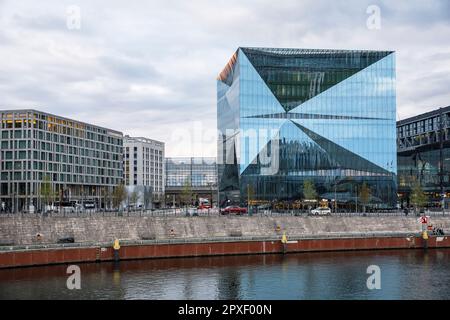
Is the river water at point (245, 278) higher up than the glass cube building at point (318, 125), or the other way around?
the glass cube building at point (318, 125)

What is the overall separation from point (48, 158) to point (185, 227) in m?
83.4

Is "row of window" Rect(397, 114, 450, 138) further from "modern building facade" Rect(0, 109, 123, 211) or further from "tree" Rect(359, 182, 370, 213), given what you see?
"modern building facade" Rect(0, 109, 123, 211)

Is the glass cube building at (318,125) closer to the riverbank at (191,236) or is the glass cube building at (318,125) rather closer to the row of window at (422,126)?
the row of window at (422,126)

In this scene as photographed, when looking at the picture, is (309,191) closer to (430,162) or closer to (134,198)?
(430,162)

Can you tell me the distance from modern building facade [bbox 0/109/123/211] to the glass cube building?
46.8 m

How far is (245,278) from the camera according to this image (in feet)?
184

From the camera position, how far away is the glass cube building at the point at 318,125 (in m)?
122

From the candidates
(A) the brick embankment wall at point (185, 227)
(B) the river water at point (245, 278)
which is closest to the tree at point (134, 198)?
(A) the brick embankment wall at point (185, 227)

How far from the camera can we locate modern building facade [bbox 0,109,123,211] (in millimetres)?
145000

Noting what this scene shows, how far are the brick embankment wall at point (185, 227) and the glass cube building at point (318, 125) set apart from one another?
119 ft

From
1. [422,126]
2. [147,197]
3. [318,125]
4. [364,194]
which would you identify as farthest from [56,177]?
[422,126]
